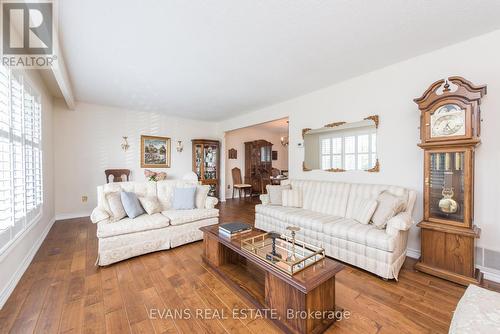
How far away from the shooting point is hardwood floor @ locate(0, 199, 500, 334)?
1521mm

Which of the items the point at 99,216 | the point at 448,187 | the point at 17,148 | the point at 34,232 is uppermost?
the point at 17,148

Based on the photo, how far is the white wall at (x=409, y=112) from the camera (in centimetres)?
216

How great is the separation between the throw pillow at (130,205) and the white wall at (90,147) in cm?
257

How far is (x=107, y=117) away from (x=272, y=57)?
170 inches

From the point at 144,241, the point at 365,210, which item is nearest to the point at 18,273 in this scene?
the point at 144,241

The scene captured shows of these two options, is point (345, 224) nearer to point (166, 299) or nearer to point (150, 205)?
point (166, 299)

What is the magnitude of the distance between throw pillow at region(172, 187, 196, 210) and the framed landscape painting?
2488 millimetres

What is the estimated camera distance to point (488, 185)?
2.18 meters

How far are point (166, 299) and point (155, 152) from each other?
4.41 metres

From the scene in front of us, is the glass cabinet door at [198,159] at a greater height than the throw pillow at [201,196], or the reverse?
the glass cabinet door at [198,159]

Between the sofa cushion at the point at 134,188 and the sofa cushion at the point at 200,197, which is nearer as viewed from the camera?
the sofa cushion at the point at 134,188

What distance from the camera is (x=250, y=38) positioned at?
2.21 m

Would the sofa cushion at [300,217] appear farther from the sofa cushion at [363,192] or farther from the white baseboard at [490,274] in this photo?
the white baseboard at [490,274]

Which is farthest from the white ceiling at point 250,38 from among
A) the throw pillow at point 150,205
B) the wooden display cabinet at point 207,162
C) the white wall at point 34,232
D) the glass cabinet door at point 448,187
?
the wooden display cabinet at point 207,162
